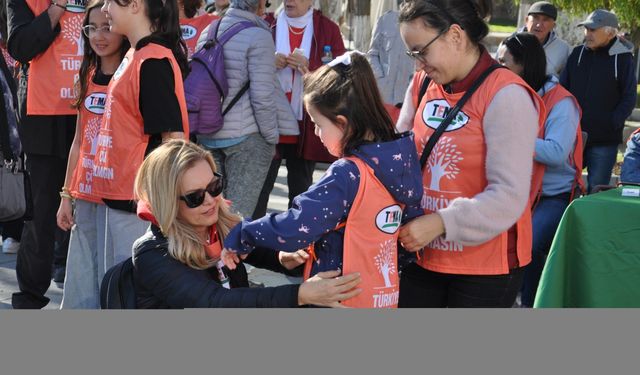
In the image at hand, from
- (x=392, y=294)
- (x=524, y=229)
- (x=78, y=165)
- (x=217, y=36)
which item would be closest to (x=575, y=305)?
(x=524, y=229)

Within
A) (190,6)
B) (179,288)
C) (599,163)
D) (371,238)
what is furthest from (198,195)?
(599,163)

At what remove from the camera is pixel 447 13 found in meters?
3.12

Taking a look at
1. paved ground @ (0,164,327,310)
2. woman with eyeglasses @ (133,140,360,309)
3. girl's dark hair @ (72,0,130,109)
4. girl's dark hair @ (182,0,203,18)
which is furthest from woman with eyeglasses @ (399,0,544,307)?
girl's dark hair @ (182,0,203,18)

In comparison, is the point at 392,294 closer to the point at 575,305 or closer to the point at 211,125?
the point at 575,305

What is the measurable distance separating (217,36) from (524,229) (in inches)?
119

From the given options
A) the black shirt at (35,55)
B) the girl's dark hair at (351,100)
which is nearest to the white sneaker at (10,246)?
the black shirt at (35,55)

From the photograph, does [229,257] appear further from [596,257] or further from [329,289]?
[596,257]

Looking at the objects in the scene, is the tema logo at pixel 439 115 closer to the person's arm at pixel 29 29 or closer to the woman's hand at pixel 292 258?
the woman's hand at pixel 292 258

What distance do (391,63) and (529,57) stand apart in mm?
2368

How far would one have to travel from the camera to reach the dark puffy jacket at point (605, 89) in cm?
793

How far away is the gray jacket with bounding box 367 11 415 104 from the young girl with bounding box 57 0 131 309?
3168 millimetres

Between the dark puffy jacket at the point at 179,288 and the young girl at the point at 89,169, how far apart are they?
127 cm

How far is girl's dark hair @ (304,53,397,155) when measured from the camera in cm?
289

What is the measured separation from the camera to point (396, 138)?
117 inches
